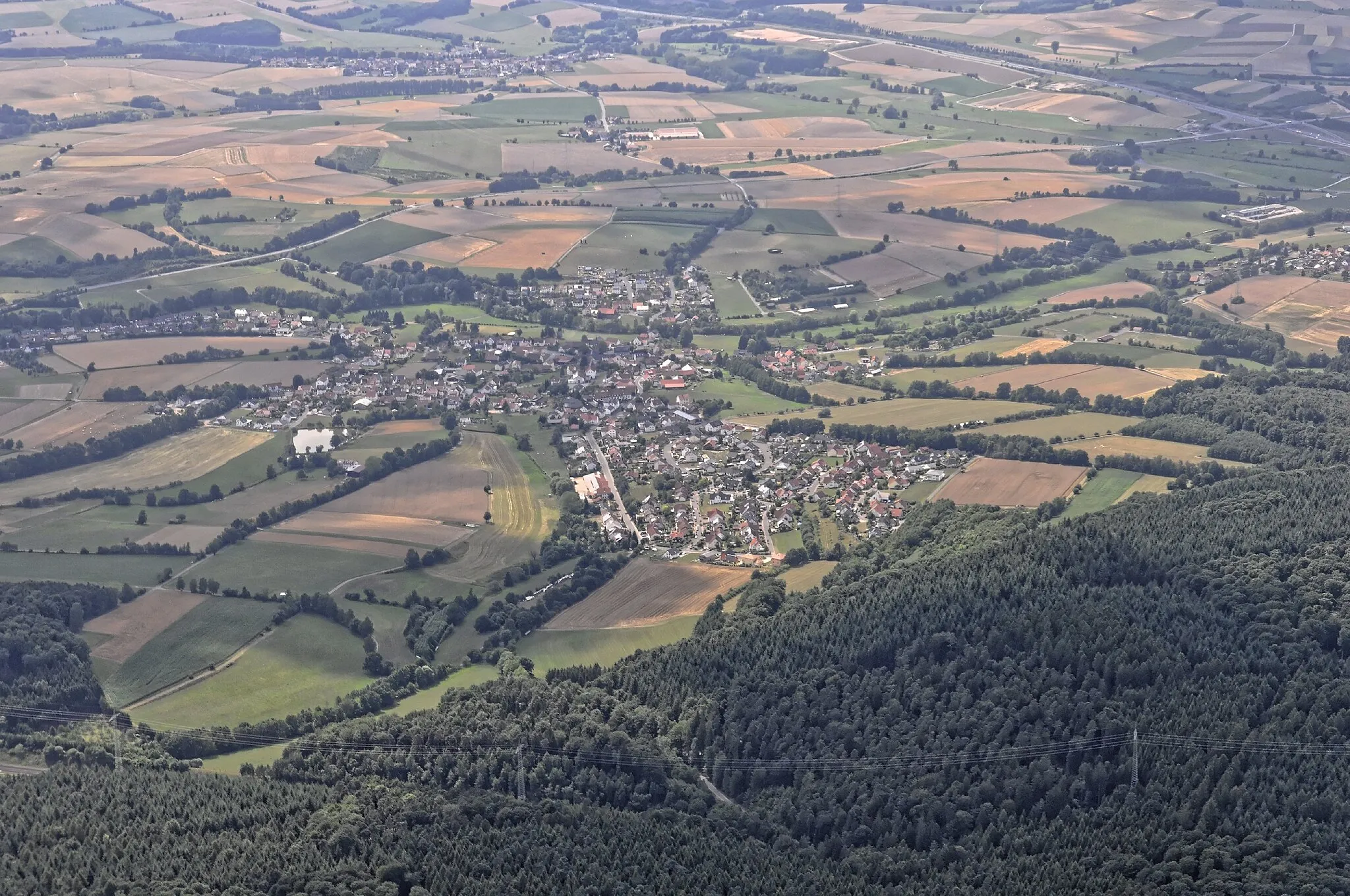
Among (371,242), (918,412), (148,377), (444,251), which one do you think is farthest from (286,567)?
(371,242)

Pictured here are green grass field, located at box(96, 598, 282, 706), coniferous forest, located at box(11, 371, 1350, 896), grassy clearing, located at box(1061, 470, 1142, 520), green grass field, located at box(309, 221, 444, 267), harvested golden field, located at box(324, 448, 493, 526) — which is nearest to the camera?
coniferous forest, located at box(11, 371, 1350, 896)

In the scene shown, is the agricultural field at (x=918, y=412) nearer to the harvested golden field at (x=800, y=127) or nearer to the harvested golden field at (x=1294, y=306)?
the harvested golden field at (x=1294, y=306)

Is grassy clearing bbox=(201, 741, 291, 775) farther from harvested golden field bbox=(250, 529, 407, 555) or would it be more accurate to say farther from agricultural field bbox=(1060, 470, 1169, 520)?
agricultural field bbox=(1060, 470, 1169, 520)

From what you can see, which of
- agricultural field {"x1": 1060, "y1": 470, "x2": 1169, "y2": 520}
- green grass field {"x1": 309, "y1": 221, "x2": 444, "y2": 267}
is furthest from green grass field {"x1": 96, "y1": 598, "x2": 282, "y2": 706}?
green grass field {"x1": 309, "y1": 221, "x2": 444, "y2": 267}

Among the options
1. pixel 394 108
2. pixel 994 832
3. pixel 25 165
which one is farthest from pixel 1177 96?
pixel 994 832

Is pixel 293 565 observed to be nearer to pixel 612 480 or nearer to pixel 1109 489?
pixel 612 480

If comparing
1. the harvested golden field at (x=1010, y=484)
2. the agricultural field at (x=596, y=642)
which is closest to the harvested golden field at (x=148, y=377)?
the agricultural field at (x=596, y=642)

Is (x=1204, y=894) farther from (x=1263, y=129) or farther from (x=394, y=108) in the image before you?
(x=394, y=108)
